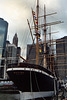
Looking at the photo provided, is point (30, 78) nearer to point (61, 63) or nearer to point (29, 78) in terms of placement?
point (29, 78)

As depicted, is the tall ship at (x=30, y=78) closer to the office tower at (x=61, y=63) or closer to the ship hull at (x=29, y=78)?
the ship hull at (x=29, y=78)

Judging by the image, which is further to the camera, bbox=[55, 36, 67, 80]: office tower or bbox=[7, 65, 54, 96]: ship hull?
bbox=[55, 36, 67, 80]: office tower

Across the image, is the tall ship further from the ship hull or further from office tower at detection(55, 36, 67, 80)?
office tower at detection(55, 36, 67, 80)

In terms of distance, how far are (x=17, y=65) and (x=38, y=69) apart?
3.36m

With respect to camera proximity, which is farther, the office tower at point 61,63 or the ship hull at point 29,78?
the office tower at point 61,63

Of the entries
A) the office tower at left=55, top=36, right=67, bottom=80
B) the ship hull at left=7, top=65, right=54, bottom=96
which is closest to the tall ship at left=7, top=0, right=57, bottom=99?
the ship hull at left=7, top=65, right=54, bottom=96

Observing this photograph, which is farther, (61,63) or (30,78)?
(61,63)

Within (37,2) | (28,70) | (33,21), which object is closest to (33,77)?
(28,70)

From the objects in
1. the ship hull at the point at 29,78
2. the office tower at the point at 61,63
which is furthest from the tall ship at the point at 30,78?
the office tower at the point at 61,63

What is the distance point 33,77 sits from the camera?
59.7 feet

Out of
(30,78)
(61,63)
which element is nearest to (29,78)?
(30,78)

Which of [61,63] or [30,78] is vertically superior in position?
[30,78]

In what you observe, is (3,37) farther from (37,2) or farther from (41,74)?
(41,74)

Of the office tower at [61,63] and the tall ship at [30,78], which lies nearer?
the tall ship at [30,78]
